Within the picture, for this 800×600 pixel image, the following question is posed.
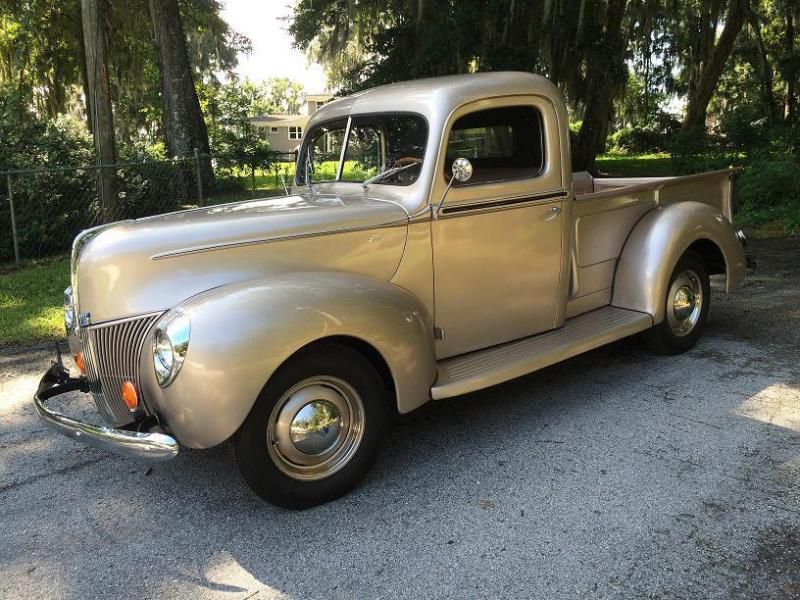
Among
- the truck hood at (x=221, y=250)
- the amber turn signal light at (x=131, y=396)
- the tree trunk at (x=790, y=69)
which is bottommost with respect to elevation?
the amber turn signal light at (x=131, y=396)

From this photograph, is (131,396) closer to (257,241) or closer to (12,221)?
(257,241)

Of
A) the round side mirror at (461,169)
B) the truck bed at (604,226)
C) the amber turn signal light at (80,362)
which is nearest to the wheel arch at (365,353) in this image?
the round side mirror at (461,169)

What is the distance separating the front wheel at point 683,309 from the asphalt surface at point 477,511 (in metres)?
0.58

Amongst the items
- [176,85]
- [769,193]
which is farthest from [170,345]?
[176,85]

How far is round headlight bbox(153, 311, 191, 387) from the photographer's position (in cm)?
281

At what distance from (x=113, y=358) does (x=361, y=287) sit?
1.24 m

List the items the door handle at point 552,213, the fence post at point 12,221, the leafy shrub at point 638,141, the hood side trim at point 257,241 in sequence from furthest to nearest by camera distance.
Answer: the leafy shrub at point 638,141 → the fence post at point 12,221 → the door handle at point 552,213 → the hood side trim at point 257,241

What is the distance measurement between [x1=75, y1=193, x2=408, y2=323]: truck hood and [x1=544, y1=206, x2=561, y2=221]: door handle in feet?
3.48

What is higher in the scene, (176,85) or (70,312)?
(176,85)

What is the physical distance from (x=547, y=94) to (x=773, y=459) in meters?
2.48

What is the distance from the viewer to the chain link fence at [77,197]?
9266 millimetres

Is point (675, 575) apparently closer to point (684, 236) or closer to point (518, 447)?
point (518, 447)

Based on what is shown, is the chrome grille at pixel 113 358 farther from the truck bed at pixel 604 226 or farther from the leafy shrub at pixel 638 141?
the leafy shrub at pixel 638 141

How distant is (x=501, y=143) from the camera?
416 cm
